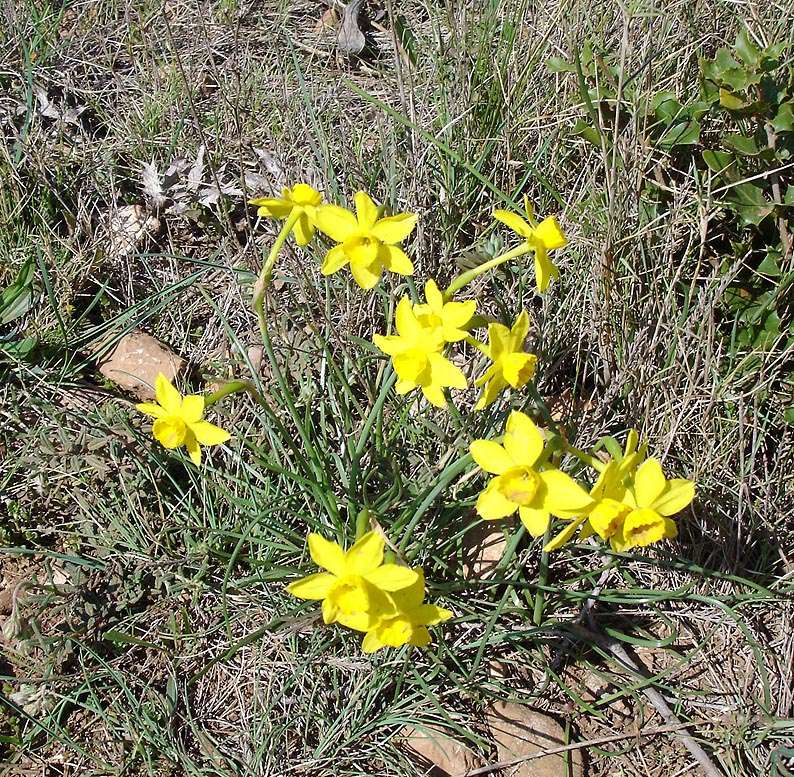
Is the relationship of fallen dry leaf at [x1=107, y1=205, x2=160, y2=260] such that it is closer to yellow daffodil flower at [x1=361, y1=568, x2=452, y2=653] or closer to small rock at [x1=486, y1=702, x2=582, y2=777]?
yellow daffodil flower at [x1=361, y1=568, x2=452, y2=653]

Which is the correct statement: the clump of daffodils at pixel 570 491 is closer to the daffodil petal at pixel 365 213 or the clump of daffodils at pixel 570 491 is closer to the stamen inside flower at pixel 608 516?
the stamen inside flower at pixel 608 516

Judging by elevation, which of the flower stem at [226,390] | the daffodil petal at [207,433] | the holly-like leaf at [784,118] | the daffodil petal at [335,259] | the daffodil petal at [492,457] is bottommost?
the daffodil petal at [207,433]

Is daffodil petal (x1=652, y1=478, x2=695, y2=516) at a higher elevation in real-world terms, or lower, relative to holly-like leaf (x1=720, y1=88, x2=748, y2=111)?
lower

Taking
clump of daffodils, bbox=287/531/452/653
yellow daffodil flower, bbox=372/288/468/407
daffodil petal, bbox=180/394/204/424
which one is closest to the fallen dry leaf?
daffodil petal, bbox=180/394/204/424

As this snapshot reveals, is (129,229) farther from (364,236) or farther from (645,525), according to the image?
(645,525)

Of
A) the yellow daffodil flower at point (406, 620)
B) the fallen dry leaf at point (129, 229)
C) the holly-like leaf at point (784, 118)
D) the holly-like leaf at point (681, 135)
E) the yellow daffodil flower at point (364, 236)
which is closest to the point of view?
the yellow daffodil flower at point (406, 620)

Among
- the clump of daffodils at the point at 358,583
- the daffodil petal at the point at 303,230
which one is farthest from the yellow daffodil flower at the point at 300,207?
the clump of daffodils at the point at 358,583

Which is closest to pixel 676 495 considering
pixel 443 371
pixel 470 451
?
pixel 470 451

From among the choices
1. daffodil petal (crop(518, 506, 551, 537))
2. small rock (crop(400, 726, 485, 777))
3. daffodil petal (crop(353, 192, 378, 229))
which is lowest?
small rock (crop(400, 726, 485, 777))
